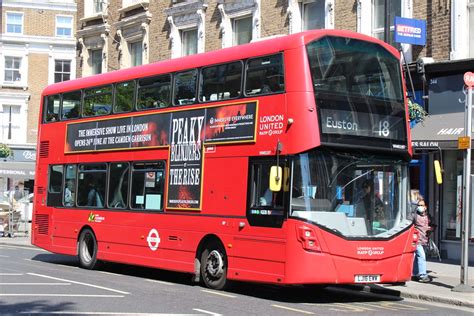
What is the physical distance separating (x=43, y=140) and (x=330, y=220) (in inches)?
377

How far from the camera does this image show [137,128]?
49.6ft

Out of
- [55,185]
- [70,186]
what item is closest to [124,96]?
[70,186]

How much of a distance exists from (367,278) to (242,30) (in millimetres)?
14414

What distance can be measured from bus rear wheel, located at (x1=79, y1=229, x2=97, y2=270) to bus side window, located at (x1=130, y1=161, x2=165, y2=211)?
2.06 meters

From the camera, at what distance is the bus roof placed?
11.8m

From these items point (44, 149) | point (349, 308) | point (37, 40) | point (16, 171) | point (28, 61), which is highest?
point (37, 40)

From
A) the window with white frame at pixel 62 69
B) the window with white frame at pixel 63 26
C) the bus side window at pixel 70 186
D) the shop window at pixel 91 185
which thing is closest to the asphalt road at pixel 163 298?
the shop window at pixel 91 185

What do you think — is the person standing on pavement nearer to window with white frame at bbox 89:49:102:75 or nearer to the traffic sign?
the traffic sign

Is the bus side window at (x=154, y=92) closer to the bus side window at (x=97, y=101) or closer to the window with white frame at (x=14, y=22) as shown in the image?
the bus side window at (x=97, y=101)

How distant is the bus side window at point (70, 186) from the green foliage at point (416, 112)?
8.12m

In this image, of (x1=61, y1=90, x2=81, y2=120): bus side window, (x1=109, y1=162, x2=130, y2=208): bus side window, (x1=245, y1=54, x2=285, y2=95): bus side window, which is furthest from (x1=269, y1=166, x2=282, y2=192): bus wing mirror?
(x1=61, y1=90, x2=81, y2=120): bus side window

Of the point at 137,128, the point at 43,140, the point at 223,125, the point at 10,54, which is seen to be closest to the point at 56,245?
the point at 43,140

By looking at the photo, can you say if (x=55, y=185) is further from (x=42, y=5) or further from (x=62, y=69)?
(x=42, y=5)

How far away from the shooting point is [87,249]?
55.1 ft
